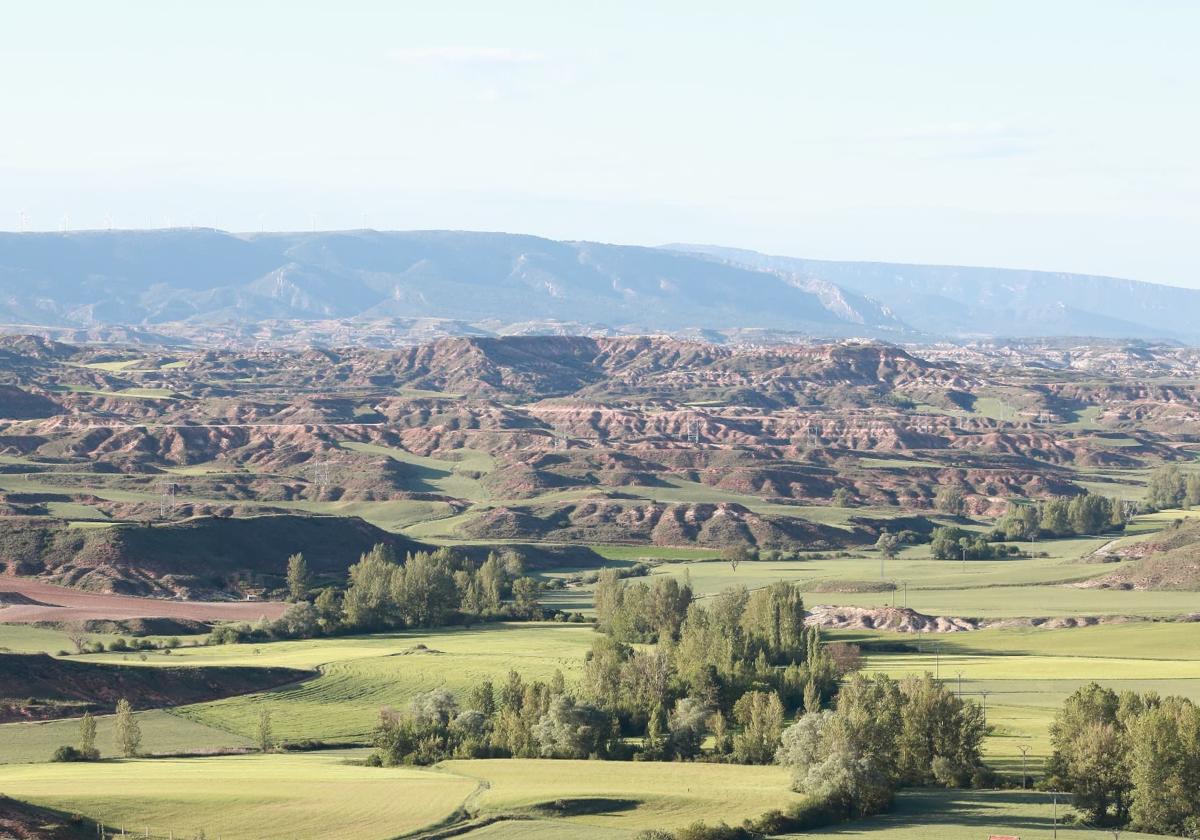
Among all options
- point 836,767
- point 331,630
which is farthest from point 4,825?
point 331,630

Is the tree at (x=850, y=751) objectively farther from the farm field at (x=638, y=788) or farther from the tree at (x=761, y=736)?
the tree at (x=761, y=736)

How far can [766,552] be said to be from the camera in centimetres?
17750

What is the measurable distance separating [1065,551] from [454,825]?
12535cm

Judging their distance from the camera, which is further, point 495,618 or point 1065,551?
point 1065,551

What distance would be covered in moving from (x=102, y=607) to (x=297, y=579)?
17.5 meters

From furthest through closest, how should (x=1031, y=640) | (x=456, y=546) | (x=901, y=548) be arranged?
(x=901, y=548)
(x=456, y=546)
(x=1031, y=640)

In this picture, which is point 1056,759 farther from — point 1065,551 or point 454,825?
point 1065,551

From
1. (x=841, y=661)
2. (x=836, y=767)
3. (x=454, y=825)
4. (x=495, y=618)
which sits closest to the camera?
(x=454, y=825)

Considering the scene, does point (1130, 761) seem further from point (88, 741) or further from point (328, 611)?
point (328, 611)

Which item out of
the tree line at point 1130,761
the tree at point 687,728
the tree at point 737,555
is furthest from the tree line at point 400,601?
the tree line at point 1130,761

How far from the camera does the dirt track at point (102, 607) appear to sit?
4776 inches

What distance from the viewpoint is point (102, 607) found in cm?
12612

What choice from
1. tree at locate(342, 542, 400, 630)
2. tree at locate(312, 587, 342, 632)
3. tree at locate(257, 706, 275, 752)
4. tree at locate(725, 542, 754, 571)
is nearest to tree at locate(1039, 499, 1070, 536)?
tree at locate(725, 542, 754, 571)

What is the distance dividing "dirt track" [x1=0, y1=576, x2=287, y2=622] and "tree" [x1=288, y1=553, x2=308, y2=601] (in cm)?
211
